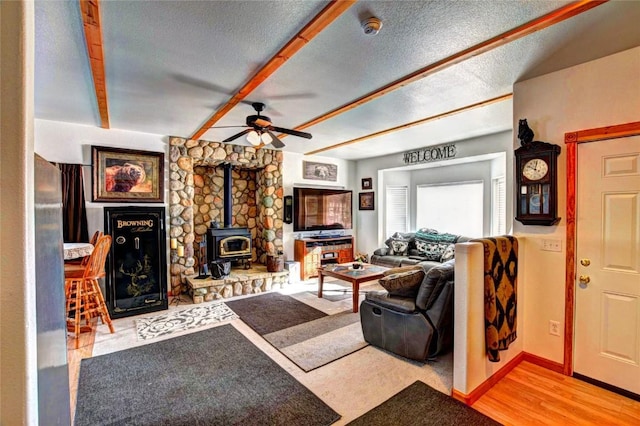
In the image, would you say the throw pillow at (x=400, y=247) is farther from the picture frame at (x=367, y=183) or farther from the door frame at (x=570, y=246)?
the door frame at (x=570, y=246)

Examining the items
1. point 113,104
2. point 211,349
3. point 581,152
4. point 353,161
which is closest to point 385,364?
point 211,349

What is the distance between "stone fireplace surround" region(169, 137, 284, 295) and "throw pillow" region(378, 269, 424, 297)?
3.02 meters

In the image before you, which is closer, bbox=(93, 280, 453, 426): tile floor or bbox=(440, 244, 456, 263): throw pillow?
bbox=(93, 280, 453, 426): tile floor

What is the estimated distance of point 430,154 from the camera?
19.0 ft

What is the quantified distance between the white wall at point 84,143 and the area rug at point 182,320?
1643 millimetres

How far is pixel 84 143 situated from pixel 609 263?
20.0ft

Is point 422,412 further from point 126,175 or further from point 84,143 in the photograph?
point 84,143

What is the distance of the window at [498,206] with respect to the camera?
17.6ft

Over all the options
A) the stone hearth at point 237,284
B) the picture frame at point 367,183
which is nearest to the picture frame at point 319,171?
the picture frame at point 367,183

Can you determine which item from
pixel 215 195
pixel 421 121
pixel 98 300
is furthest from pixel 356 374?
pixel 215 195

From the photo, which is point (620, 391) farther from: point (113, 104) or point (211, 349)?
point (113, 104)

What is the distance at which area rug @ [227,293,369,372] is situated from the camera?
297 cm

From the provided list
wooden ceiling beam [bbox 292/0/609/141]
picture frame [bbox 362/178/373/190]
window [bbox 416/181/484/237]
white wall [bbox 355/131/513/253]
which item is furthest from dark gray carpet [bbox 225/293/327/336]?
window [bbox 416/181/484/237]

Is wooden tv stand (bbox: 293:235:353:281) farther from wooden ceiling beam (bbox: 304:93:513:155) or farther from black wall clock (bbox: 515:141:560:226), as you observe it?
black wall clock (bbox: 515:141:560:226)
